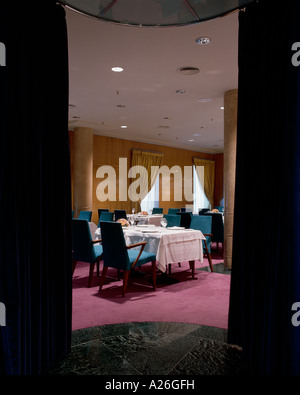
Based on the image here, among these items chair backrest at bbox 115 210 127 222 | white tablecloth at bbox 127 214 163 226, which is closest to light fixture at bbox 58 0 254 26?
white tablecloth at bbox 127 214 163 226

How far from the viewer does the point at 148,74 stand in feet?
16.7

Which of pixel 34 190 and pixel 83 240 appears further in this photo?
pixel 83 240

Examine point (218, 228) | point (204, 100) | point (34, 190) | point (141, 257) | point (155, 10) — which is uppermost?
point (204, 100)

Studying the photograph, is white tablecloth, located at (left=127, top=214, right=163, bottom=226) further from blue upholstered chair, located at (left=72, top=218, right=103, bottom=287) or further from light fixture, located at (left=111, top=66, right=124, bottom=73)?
light fixture, located at (left=111, top=66, right=124, bottom=73)

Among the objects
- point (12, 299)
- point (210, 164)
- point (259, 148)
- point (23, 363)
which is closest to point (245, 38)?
point (259, 148)

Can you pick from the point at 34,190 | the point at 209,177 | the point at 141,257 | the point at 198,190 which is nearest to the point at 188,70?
the point at 141,257

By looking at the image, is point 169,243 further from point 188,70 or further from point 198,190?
point 198,190

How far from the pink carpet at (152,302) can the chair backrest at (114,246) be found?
1.38 feet

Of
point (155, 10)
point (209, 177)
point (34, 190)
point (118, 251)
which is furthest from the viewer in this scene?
point (209, 177)

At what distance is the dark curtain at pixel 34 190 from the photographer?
192 centimetres

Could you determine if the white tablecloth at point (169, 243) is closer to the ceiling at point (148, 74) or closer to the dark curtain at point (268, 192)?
the dark curtain at point (268, 192)

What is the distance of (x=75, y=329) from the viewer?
9.86 ft

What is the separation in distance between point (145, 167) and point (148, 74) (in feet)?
20.1

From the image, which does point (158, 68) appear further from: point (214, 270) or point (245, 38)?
point (214, 270)
